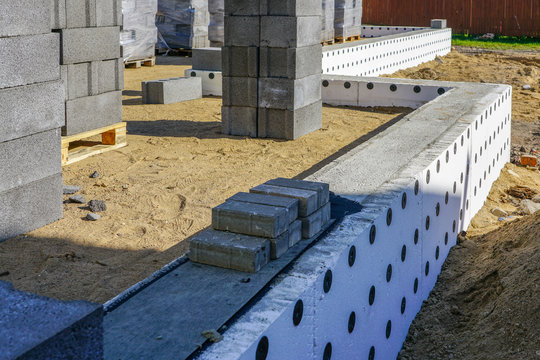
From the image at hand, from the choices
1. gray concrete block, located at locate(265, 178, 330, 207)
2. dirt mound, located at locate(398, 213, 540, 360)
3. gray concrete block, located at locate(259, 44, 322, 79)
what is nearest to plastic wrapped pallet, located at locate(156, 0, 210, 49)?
gray concrete block, located at locate(259, 44, 322, 79)

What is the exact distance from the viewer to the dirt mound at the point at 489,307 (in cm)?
339

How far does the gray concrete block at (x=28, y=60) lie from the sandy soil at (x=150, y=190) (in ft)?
4.03

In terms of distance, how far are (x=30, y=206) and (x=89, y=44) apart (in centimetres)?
300

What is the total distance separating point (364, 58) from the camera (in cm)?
1694

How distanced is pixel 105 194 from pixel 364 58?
11.9m

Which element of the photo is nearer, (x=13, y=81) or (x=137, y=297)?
(x=137, y=297)

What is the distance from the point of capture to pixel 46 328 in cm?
137

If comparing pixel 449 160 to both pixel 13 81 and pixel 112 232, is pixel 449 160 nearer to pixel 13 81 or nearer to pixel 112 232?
pixel 112 232

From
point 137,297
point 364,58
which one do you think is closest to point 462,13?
point 364,58

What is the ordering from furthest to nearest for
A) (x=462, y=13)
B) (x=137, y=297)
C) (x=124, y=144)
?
(x=462, y=13)
(x=124, y=144)
(x=137, y=297)

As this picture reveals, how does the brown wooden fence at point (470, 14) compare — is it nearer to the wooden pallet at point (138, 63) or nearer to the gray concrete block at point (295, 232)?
the wooden pallet at point (138, 63)

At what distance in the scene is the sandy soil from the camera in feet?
14.5

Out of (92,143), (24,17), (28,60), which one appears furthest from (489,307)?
(92,143)

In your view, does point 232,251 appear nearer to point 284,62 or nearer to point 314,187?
point 314,187
